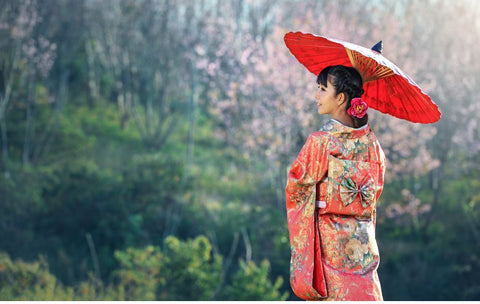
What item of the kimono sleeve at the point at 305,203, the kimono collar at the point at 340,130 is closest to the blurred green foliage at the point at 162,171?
the kimono sleeve at the point at 305,203

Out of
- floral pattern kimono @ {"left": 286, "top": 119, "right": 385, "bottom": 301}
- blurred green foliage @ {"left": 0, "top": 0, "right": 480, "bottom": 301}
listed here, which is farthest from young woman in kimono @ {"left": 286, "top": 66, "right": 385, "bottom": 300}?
blurred green foliage @ {"left": 0, "top": 0, "right": 480, "bottom": 301}

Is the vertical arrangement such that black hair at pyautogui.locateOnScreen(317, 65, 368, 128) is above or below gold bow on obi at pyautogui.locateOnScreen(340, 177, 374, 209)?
above

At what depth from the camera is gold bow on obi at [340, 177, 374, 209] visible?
2.02 metres

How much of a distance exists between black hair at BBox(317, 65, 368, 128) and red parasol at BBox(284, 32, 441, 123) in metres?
0.04

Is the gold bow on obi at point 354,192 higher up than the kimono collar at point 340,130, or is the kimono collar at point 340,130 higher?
the kimono collar at point 340,130

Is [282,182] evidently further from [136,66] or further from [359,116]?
[359,116]

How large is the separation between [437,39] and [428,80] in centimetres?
72

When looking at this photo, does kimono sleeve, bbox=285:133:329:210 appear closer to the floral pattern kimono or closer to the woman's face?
the floral pattern kimono

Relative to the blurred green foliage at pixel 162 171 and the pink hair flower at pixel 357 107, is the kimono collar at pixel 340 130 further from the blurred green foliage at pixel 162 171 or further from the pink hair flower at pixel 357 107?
the blurred green foliage at pixel 162 171

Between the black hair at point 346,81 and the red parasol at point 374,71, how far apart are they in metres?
0.04

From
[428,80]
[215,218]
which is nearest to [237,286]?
[215,218]

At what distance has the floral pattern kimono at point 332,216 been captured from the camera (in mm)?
1991

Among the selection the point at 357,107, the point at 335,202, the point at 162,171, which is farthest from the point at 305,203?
the point at 162,171

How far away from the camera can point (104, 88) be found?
5977 mm
